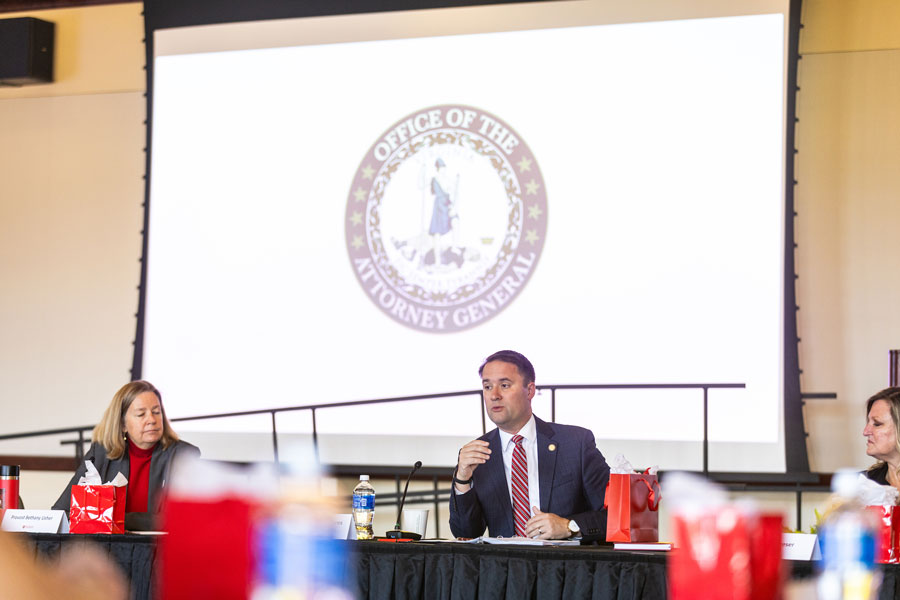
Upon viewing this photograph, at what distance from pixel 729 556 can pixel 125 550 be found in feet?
7.76

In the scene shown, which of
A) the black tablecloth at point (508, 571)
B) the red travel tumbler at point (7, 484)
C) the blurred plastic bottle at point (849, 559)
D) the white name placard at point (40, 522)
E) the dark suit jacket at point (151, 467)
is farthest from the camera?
the dark suit jacket at point (151, 467)

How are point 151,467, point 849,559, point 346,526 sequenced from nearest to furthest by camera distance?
point 849,559
point 346,526
point 151,467

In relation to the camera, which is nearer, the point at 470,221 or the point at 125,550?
the point at 125,550

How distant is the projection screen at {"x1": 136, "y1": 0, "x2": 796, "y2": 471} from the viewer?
15.7 ft

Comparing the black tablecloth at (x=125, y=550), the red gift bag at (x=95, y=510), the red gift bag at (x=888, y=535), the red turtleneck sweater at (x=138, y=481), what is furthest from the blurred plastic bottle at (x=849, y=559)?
the red turtleneck sweater at (x=138, y=481)

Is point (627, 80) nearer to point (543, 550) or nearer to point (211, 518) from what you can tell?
point (543, 550)

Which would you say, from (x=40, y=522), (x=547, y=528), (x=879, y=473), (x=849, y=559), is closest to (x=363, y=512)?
(x=547, y=528)

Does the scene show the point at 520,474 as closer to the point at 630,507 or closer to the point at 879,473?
the point at 630,507

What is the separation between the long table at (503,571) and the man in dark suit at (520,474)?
23.9 inches

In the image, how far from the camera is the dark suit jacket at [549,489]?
317 centimetres

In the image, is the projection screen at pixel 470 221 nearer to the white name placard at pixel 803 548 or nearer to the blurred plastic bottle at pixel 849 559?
the white name placard at pixel 803 548

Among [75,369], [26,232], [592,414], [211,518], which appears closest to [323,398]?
[592,414]

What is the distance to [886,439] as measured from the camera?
294 centimetres

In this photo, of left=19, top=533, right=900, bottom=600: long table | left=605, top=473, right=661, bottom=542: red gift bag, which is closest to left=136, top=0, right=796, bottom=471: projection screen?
left=605, top=473, right=661, bottom=542: red gift bag
